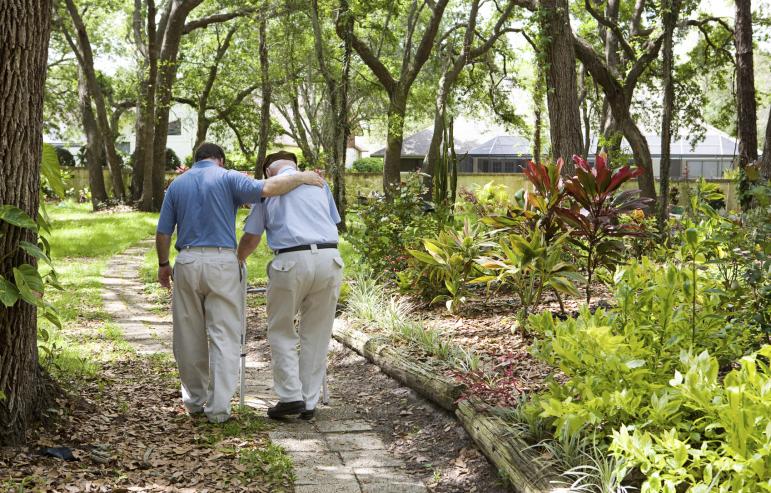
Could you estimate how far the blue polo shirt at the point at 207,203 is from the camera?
566 centimetres

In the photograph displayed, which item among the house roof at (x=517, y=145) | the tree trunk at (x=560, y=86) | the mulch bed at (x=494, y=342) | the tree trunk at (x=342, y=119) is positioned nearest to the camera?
the mulch bed at (x=494, y=342)

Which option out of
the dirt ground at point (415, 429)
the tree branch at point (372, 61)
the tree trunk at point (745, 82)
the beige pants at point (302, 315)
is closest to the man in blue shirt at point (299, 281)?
the beige pants at point (302, 315)

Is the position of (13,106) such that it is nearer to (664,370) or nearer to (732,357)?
(664,370)

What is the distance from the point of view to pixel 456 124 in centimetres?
4750

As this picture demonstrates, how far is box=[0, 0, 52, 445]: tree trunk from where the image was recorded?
452 centimetres

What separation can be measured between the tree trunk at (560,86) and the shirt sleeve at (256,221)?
6064mm

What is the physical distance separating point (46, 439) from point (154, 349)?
3.47 m

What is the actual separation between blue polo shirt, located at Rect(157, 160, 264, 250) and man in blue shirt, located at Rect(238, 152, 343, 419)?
0.19m

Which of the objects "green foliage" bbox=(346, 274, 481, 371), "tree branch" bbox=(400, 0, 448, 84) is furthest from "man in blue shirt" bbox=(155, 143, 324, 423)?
"tree branch" bbox=(400, 0, 448, 84)

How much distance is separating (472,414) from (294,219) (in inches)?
67.6

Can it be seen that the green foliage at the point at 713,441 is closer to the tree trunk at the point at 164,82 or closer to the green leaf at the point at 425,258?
the green leaf at the point at 425,258

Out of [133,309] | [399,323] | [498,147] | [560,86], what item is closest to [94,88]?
[133,309]

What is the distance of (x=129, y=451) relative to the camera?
193 inches

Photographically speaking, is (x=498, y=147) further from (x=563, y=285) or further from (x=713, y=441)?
(x=713, y=441)
